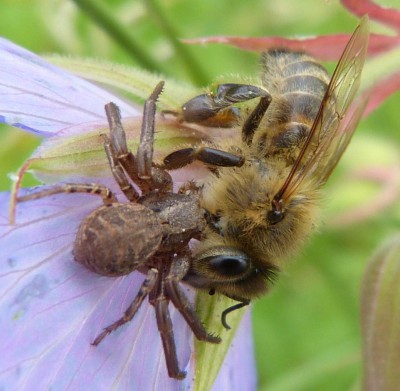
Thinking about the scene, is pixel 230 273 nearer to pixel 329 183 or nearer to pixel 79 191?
pixel 79 191

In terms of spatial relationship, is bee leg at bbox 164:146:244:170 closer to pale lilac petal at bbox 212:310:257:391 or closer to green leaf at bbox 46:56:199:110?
green leaf at bbox 46:56:199:110

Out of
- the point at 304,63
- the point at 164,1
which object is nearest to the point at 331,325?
the point at 164,1

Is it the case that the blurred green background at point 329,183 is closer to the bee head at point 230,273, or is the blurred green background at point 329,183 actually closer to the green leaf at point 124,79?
the green leaf at point 124,79

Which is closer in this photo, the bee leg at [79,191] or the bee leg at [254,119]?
the bee leg at [79,191]

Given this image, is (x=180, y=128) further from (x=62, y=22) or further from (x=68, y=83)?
(x=62, y=22)

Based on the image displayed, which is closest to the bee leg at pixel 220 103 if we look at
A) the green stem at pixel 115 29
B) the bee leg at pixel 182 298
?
the bee leg at pixel 182 298

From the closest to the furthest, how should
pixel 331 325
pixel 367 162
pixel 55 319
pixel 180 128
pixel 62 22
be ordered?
pixel 55 319
pixel 180 128
pixel 367 162
pixel 62 22
pixel 331 325
